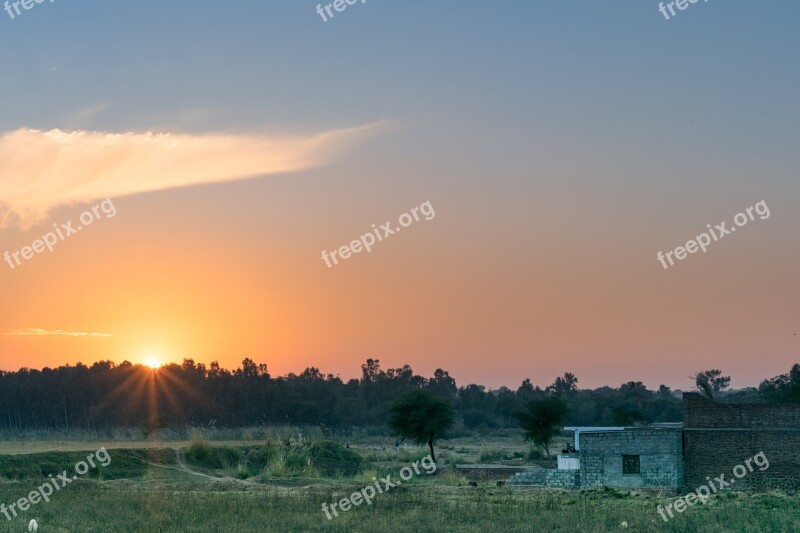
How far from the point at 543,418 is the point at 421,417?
1051 centimetres

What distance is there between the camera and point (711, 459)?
136ft

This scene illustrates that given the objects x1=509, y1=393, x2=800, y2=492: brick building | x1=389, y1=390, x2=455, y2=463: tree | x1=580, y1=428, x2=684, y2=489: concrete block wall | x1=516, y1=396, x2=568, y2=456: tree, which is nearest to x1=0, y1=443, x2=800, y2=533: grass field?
x1=580, y1=428, x2=684, y2=489: concrete block wall

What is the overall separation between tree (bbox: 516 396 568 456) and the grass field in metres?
27.3

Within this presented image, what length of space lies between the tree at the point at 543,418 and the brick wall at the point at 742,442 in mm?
31632

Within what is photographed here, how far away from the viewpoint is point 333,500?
120 ft

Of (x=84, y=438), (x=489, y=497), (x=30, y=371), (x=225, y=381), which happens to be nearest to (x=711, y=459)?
(x=489, y=497)

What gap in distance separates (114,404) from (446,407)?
7117 cm

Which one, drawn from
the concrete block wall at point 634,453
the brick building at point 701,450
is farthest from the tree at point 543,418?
the concrete block wall at point 634,453

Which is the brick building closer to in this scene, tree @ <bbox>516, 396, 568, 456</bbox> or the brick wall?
the brick wall

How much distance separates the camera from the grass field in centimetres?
2898

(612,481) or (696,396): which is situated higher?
(696,396)

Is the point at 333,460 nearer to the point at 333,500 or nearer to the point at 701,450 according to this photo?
the point at 333,500

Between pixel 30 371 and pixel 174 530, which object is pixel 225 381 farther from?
pixel 174 530

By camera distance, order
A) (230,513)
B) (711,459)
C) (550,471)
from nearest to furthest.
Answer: (230,513) → (711,459) → (550,471)
